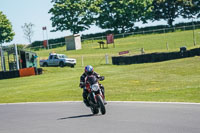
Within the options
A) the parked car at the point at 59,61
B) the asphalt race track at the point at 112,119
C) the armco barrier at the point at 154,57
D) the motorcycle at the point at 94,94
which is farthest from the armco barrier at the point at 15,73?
the motorcycle at the point at 94,94

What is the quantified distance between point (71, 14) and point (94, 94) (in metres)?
76.8

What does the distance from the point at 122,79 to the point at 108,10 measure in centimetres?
6684

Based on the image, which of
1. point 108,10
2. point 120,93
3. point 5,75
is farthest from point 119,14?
point 120,93

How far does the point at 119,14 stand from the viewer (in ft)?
289

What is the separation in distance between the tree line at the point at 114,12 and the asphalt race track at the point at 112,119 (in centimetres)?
7189

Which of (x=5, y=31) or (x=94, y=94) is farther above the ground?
(x=5, y=31)

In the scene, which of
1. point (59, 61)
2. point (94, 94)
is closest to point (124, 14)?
point (59, 61)

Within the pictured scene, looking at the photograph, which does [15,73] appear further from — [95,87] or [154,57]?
[95,87]

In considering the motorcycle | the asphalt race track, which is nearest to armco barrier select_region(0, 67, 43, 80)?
the asphalt race track

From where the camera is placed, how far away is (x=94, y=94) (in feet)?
41.3

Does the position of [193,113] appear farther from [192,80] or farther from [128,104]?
[192,80]

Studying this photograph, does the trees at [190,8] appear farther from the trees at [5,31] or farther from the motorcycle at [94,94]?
the motorcycle at [94,94]

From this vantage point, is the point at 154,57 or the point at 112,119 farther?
the point at 154,57

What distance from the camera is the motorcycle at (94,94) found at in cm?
1233
